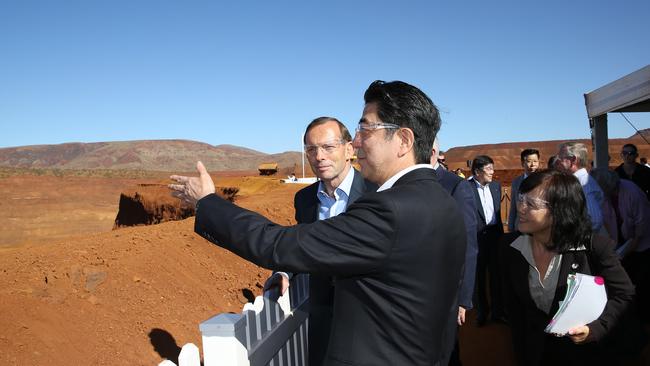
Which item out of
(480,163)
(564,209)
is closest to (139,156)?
(480,163)

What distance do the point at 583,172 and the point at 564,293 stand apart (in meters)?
2.59

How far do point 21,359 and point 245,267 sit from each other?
10.7 ft

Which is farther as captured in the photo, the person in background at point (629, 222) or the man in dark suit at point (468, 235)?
the person in background at point (629, 222)

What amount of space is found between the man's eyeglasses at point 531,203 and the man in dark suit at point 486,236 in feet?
9.93

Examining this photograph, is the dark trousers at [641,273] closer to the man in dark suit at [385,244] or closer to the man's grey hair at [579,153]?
the man's grey hair at [579,153]

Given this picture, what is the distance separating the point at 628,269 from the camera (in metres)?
4.86

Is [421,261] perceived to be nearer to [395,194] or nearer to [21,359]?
[395,194]

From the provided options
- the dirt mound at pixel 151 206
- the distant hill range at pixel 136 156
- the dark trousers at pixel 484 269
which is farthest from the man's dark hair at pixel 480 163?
the distant hill range at pixel 136 156

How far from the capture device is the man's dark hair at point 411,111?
1.56 m

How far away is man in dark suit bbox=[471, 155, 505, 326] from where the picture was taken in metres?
5.61

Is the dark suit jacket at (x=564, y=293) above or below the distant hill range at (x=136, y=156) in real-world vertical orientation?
below

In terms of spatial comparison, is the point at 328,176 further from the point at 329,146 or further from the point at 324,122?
the point at 324,122

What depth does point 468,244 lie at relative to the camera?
3.59 metres

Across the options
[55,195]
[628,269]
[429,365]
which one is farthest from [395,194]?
[55,195]
